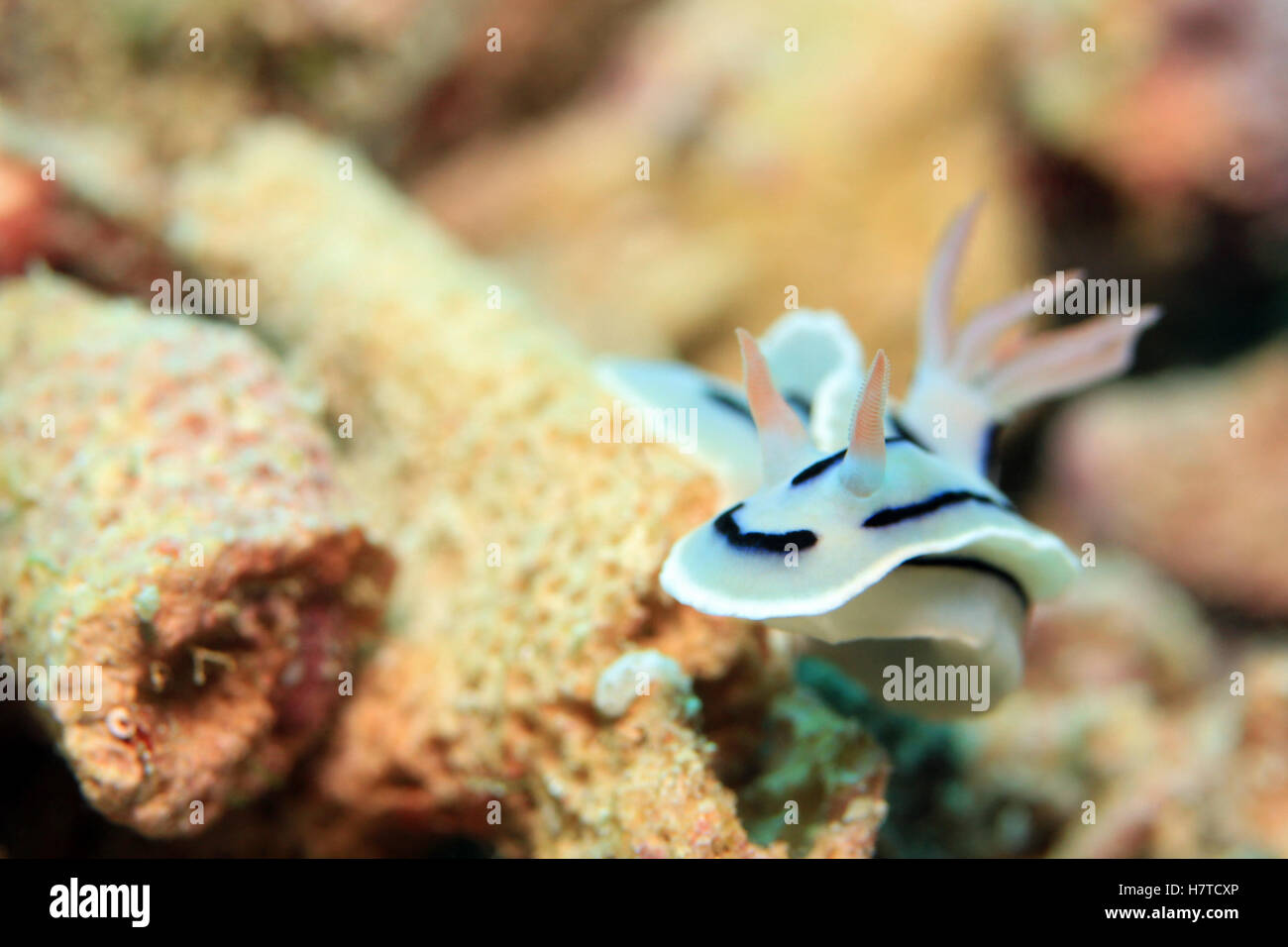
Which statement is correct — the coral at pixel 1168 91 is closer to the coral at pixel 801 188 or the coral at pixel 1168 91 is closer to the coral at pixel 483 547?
the coral at pixel 801 188

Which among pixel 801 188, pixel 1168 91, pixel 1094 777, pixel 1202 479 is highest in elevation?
pixel 1168 91

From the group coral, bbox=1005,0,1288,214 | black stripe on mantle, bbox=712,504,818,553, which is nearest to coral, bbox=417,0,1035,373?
coral, bbox=1005,0,1288,214

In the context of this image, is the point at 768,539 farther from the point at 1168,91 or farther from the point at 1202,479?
the point at 1168,91

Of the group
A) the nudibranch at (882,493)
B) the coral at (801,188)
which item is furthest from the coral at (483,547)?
the coral at (801,188)

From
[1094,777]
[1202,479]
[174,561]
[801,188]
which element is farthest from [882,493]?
[1202,479]

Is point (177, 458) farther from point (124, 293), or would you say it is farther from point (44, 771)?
point (124, 293)

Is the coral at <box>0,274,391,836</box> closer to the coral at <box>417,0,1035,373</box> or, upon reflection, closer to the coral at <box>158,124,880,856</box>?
the coral at <box>158,124,880,856</box>
